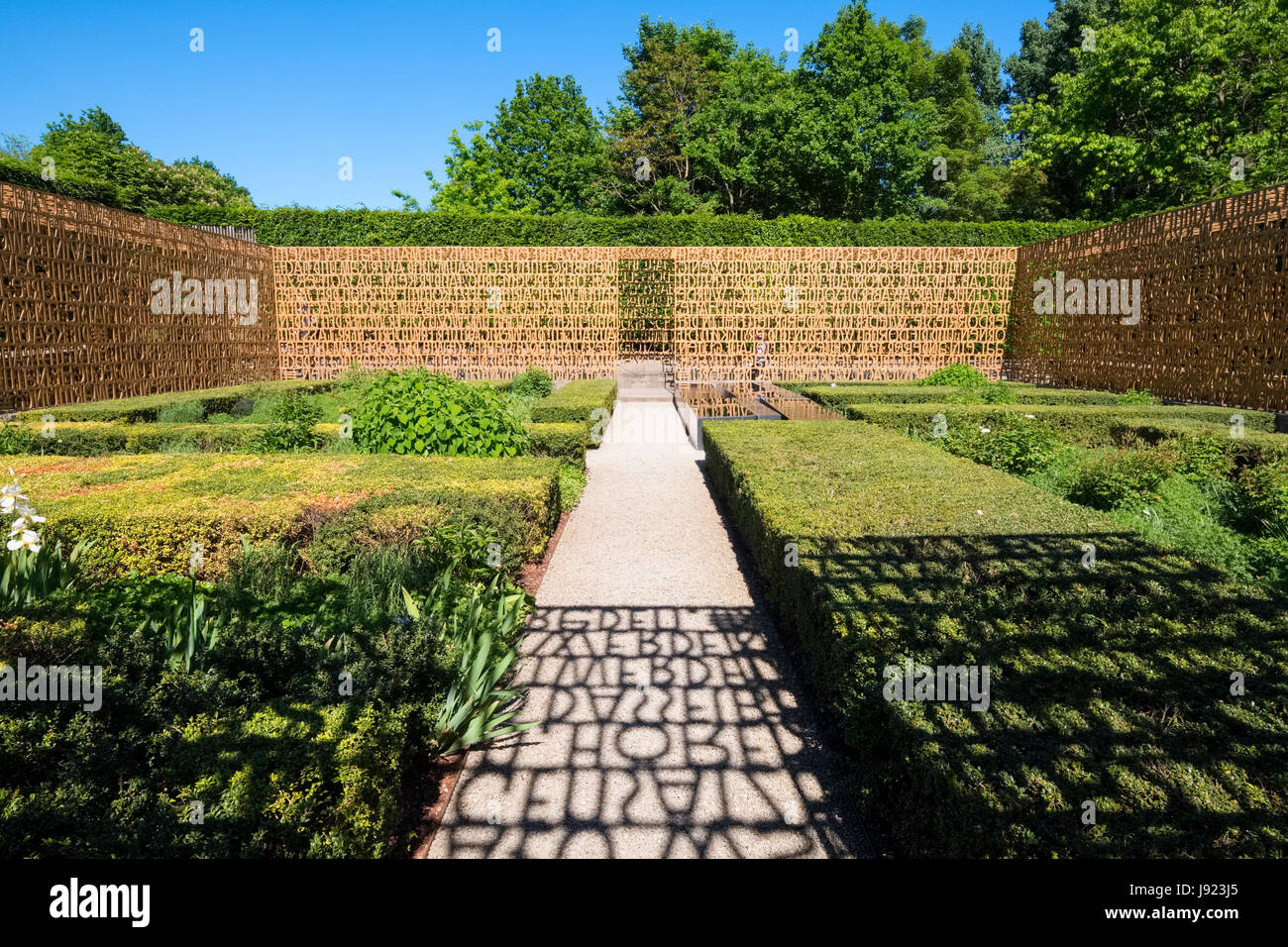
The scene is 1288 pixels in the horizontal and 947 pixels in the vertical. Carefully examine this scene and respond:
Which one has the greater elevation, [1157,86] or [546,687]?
[1157,86]

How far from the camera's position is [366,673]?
9.37 feet

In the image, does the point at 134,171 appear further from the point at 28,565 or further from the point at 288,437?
the point at 28,565

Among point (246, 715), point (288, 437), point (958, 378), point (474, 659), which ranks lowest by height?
point (474, 659)

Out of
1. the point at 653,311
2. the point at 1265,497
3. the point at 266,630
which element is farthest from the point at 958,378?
the point at 266,630

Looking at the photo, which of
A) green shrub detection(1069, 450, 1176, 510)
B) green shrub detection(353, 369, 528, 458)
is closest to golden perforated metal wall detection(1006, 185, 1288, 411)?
green shrub detection(1069, 450, 1176, 510)

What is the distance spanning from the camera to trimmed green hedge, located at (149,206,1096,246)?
21891mm

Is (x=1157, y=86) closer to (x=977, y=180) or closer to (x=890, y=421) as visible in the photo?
(x=977, y=180)

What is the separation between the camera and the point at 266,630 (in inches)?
122

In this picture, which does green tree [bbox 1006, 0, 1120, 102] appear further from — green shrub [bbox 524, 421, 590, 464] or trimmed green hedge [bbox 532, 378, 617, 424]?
green shrub [bbox 524, 421, 590, 464]

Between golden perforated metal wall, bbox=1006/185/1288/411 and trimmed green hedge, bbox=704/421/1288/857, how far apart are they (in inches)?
376

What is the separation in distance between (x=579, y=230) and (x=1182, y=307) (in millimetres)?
15085
